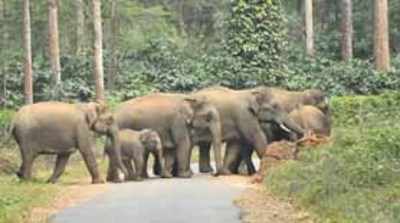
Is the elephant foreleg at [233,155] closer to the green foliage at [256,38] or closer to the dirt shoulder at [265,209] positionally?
the dirt shoulder at [265,209]

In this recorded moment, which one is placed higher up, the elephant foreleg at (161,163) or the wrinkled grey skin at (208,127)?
the wrinkled grey skin at (208,127)

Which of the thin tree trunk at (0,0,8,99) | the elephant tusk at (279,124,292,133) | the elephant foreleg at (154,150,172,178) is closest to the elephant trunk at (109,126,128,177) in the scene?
the elephant foreleg at (154,150,172,178)

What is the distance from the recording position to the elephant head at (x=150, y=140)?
82.9 feet

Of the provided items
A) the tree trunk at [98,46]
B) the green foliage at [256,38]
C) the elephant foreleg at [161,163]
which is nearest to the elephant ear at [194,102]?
the elephant foreleg at [161,163]

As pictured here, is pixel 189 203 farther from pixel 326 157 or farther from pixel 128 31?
pixel 128 31

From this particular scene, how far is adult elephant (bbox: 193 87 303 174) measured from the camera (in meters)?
27.5

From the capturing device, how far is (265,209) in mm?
15742

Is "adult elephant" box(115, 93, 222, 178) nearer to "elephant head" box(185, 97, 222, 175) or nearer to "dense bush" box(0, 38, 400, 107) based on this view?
"elephant head" box(185, 97, 222, 175)

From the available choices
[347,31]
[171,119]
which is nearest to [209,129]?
[171,119]

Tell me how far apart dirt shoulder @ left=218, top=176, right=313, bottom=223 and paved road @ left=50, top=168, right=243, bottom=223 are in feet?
0.58

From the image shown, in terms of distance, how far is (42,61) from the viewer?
165 ft

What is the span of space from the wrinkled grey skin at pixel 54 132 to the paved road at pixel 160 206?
3.53 metres

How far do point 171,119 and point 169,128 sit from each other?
0.25 metres

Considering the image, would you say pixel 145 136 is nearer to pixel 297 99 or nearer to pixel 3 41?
pixel 297 99
